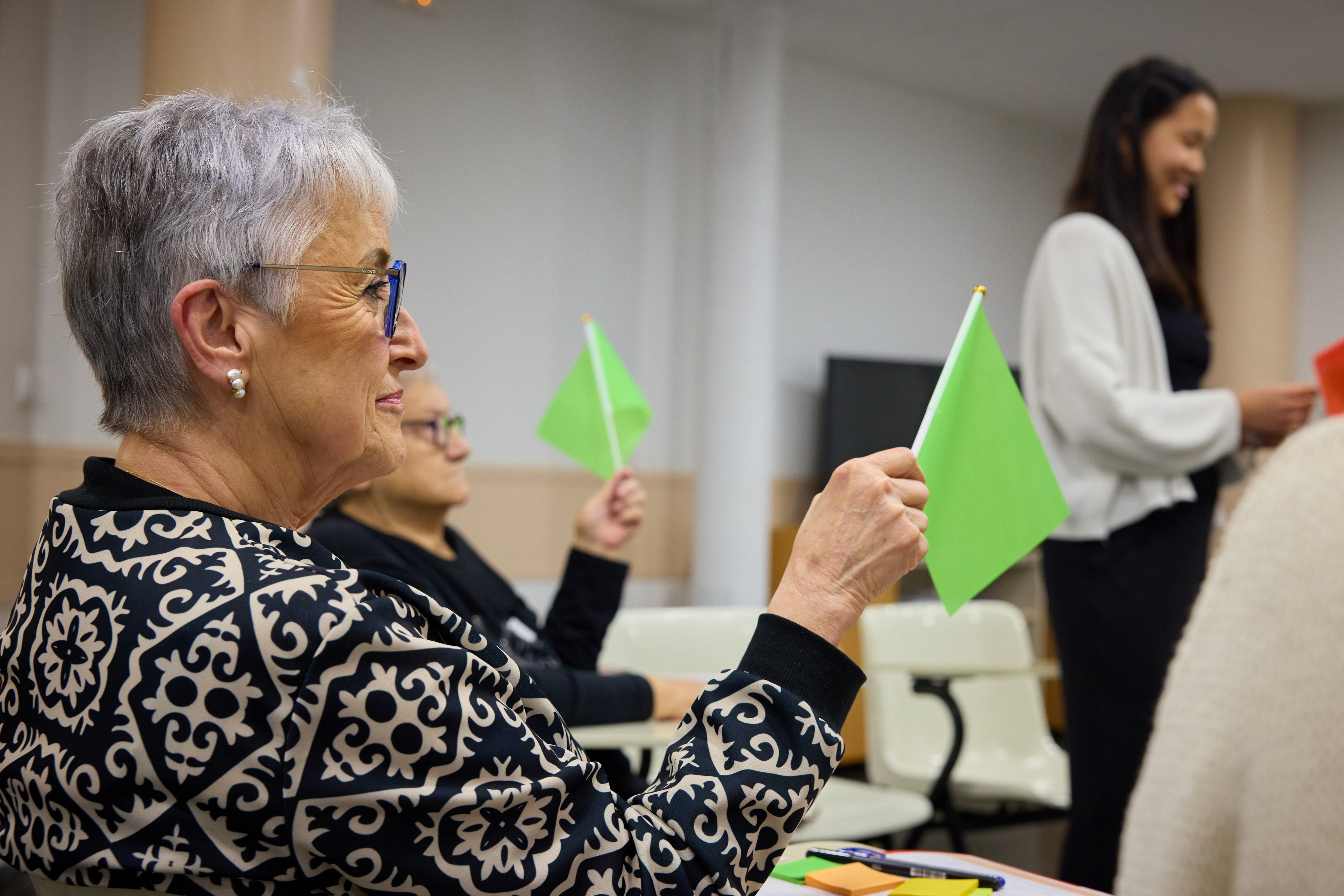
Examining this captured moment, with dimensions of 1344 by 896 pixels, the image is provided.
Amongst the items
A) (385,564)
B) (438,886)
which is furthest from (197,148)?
(385,564)

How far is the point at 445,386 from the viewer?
4984 mm

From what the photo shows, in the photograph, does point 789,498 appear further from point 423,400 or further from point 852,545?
point 852,545

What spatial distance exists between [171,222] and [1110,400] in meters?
1.68

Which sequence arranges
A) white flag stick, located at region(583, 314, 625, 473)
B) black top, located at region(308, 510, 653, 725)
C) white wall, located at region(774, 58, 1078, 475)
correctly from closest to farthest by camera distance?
black top, located at region(308, 510, 653, 725), white flag stick, located at region(583, 314, 625, 473), white wall, located at region(774, 58, 1078, 475)

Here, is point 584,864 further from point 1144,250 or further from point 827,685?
point 1144,250

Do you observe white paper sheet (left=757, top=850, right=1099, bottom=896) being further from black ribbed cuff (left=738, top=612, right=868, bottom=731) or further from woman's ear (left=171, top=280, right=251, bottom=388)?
woman's ear (left=171, top=280, right=251, bottom=388)

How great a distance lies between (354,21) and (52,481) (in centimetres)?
207

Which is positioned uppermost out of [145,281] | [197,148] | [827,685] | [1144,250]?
[1144,250]

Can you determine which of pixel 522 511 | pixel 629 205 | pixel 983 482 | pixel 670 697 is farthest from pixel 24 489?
pixel 983 482

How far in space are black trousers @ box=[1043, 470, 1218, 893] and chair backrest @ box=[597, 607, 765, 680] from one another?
2.81ft

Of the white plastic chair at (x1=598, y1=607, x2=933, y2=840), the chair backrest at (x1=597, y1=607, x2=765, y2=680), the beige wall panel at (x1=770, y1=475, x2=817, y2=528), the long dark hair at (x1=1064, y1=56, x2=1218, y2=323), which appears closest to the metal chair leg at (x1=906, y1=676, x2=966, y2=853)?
the white plastic chair at (x1=598, y1=607, x2=933, y2=840)

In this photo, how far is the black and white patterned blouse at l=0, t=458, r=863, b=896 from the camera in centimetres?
78

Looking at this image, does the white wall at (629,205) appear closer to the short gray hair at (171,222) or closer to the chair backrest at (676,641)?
the chair backrest at (676,641)

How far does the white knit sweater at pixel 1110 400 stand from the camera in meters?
2.15
